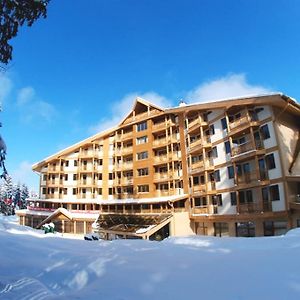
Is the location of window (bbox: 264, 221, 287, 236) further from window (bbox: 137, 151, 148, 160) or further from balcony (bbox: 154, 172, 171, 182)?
window (bbox: 137, 151, 148, 160)

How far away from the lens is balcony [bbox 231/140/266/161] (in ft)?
93.2

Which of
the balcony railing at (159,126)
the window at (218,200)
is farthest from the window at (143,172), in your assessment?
the window at (218,200)

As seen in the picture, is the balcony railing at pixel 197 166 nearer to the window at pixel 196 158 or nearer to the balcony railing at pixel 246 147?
the window at pixel 196 158

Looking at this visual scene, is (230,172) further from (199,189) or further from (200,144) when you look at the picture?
(200,144)

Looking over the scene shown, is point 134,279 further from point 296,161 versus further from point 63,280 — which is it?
point 296,161

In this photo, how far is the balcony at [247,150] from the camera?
28.4 meters

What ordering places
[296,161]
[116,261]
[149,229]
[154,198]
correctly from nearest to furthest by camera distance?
[116,261] < [296,161] < [149,229] < [154,198]

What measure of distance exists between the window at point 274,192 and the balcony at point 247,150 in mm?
3389

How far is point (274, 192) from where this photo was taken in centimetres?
2677

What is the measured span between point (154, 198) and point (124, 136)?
45.1ft

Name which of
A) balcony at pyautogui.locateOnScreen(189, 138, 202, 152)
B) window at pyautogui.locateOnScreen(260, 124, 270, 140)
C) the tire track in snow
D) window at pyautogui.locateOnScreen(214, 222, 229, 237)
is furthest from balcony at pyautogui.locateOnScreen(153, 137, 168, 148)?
the tire track in snow

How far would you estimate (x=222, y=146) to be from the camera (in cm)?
3388

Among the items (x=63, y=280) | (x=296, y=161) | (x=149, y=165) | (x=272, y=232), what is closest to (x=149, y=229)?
(x=149, y=165)

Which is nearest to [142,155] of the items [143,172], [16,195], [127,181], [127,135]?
[143,172]
